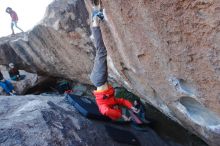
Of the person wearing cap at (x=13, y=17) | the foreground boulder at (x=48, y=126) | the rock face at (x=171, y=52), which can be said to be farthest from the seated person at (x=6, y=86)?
the rock face at (x=171, y=52)

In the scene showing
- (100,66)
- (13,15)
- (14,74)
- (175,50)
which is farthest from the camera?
(13,15)

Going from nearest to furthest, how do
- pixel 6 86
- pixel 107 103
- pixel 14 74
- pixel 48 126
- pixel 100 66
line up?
pixel 48 126, pixel 100 66, pixel 107 103, pixel 6 86, pixel 14 74

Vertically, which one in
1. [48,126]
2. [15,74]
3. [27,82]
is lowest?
[27,82]

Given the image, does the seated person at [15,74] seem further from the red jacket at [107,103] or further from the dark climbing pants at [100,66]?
the dark climbing pants at [100,66]

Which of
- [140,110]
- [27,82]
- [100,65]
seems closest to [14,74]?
[27,82]

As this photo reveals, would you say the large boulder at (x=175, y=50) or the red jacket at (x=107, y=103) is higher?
the large boulder at (x=175, y=50)

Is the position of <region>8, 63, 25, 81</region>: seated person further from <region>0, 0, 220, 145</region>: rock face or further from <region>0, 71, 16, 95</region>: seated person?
<region>0, 0, 220, 145</region>: rock face

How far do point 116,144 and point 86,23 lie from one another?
304 cm

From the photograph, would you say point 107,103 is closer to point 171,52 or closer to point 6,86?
point 171,52

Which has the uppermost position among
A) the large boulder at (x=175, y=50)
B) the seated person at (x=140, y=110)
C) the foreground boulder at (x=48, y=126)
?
the large boulder at (x=175, y=50)

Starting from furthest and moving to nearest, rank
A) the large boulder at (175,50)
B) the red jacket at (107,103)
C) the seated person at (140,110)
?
the seated person at (140,110), the red jacket at (107,103), the large boulder at (175,50)

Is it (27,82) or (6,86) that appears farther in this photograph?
(27,82)

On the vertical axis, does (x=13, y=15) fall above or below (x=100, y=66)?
below

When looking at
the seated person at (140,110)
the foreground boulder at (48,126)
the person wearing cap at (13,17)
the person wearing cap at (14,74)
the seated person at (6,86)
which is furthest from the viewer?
the person wearing cap at (13,17)
